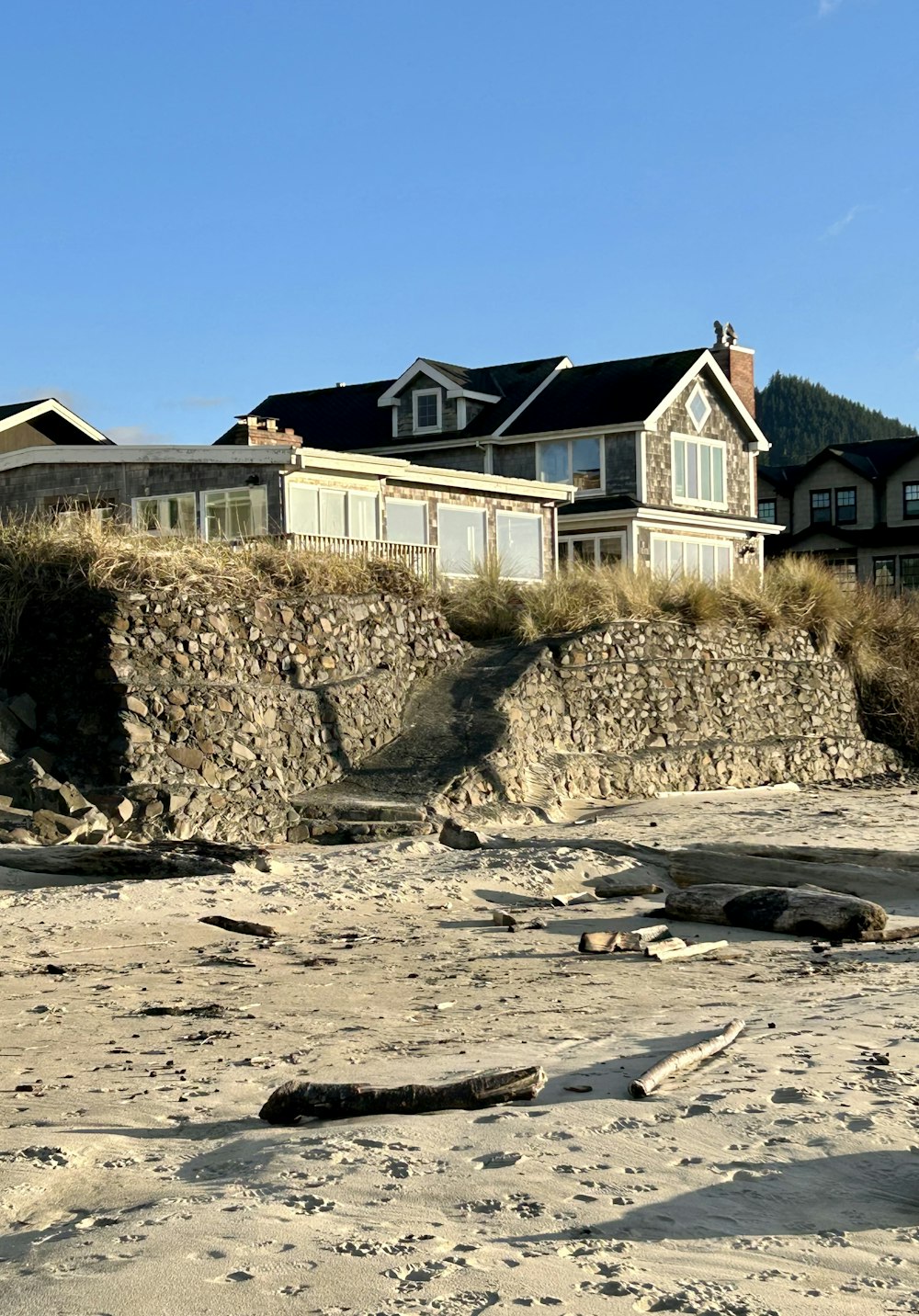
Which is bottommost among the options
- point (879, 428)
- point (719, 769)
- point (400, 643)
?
point (719, 769)

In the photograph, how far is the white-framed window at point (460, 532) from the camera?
33406 millimetres

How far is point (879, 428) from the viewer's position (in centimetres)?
13925

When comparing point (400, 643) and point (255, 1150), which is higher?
point (400, 643)

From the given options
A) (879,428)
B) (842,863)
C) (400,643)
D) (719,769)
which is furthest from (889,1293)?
(879,428)

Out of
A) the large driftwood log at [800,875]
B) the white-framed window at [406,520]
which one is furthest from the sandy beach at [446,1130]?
the white-framed window at [406,520]

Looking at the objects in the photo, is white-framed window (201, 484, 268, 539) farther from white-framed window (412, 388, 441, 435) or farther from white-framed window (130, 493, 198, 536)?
white-framed window (412, 388, 441, 435)

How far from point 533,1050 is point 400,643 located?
51.7 ft

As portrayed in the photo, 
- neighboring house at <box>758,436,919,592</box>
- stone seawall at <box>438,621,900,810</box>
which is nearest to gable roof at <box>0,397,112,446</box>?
stone seawall at <box>438,621,900,810</box>

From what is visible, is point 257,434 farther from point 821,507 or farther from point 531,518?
point 821,507

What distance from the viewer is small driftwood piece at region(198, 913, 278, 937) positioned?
11617 mm

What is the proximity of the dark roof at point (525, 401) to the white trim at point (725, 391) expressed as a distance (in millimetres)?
150

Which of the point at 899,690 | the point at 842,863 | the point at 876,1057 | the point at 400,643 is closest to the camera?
the point at 876,1057

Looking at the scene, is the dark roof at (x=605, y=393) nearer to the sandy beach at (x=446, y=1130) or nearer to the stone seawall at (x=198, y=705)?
the stone seawall at (x=198, y=705)

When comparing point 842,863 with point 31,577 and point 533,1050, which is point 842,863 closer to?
point 533,1050
